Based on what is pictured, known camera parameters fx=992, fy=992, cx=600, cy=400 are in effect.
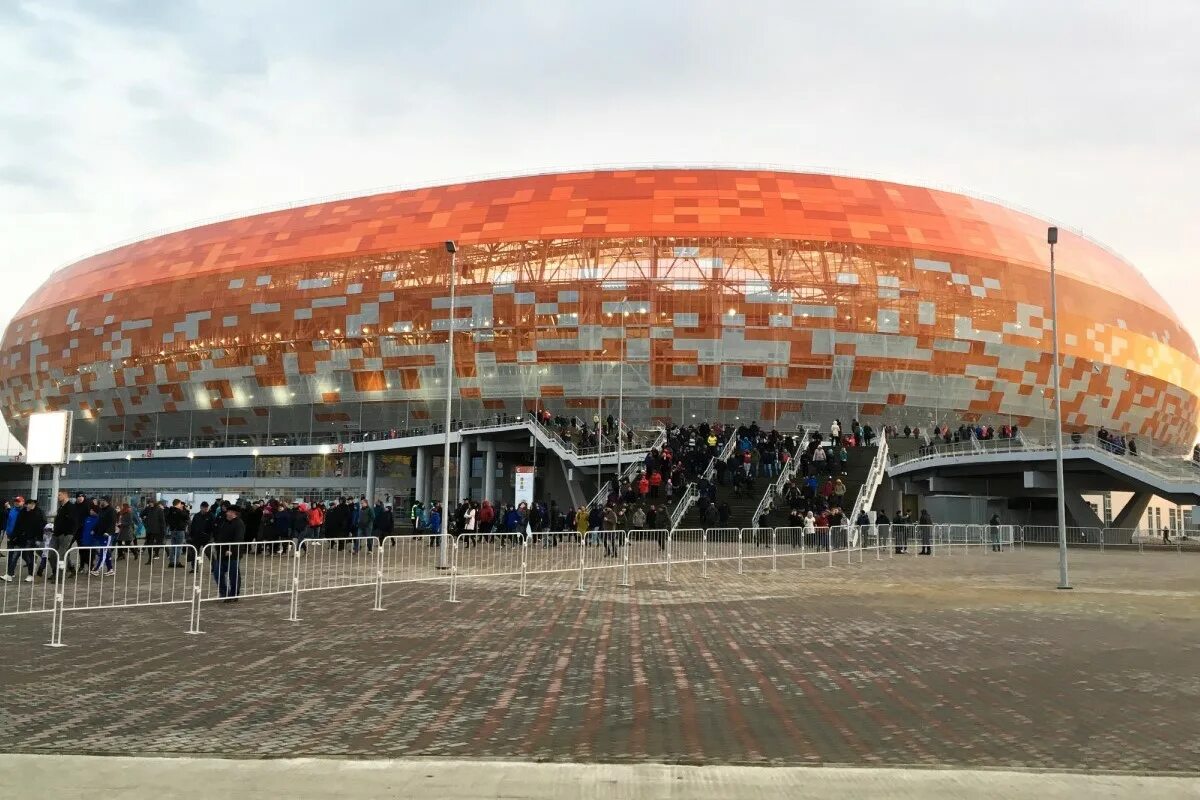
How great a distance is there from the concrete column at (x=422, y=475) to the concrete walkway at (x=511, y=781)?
54.0 meters

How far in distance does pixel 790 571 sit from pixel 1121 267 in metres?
60.1

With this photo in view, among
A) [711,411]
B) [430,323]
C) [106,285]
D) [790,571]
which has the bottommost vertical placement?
[790,571]

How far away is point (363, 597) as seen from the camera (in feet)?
51.8

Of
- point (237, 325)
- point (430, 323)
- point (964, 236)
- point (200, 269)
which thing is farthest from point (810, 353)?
point (200, 269)

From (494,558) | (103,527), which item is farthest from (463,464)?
(103,527)

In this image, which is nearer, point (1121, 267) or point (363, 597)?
point (363, 597)

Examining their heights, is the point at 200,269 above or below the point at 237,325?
above

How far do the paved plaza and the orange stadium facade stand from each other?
4434cm

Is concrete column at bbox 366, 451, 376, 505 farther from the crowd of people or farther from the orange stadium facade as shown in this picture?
the crowd of people

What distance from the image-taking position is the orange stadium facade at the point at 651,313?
59562mm

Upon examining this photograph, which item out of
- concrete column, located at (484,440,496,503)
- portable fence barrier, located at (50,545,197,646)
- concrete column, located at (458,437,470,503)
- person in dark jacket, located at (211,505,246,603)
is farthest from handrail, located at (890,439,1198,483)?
person in dark jacket, located at (211,505,246,603)

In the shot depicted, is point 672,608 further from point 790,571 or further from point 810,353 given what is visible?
point 810,353

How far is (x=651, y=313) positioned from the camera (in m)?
59.3

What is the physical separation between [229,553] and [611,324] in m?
45.9
